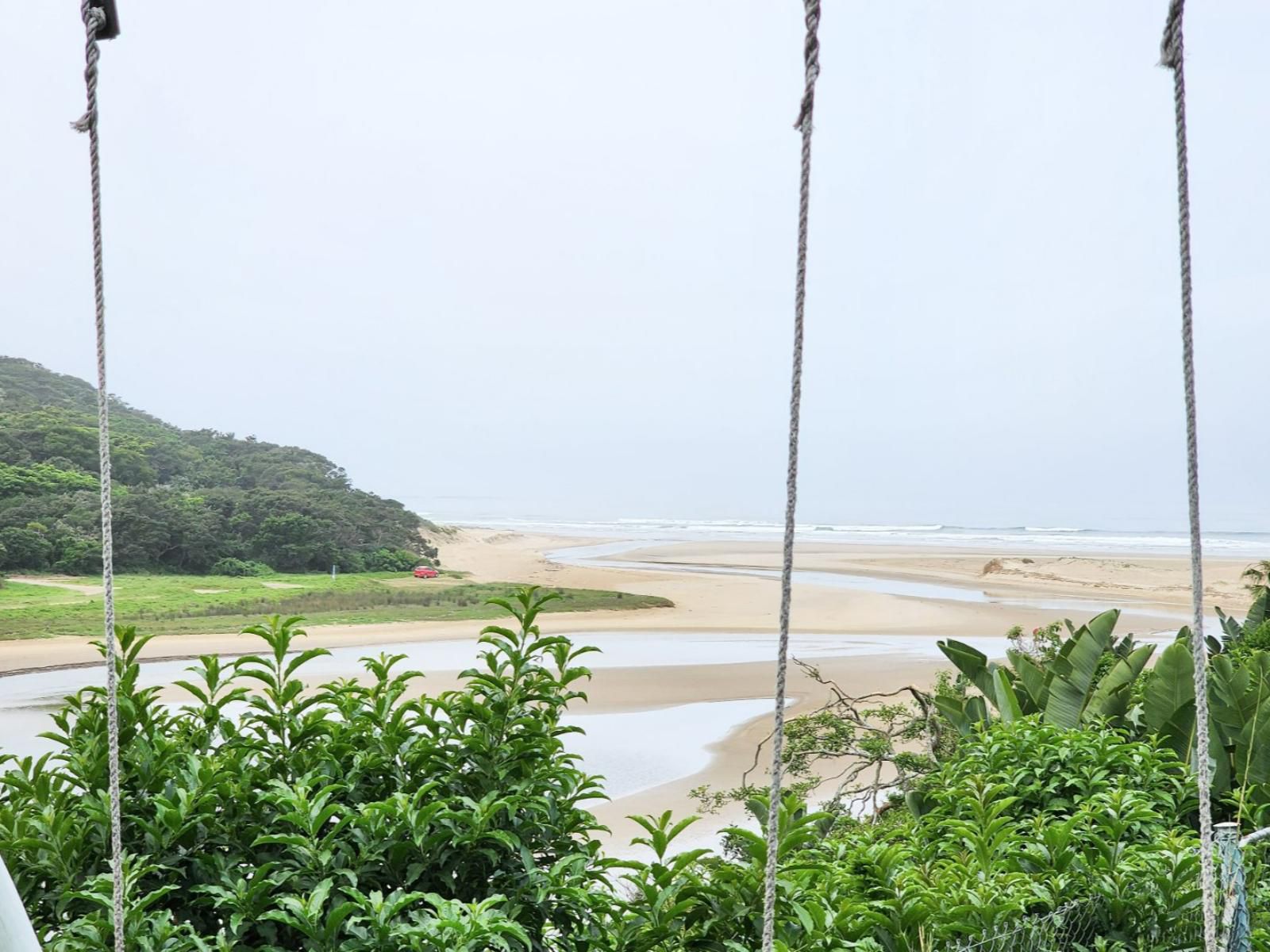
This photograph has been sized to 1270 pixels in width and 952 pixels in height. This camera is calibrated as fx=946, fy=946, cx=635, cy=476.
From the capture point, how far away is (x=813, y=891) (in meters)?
1.12

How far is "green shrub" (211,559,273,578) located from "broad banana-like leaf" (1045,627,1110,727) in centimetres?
1224

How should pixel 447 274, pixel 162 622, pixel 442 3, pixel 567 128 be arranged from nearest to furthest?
pixel 442 3, pixel 567 128, pixel 162 622, pixel 447 274

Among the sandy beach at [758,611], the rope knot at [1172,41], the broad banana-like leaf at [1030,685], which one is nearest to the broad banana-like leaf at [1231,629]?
the broad banana-like leaf at [1030,685]

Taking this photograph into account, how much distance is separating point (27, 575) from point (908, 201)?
12.2 meters

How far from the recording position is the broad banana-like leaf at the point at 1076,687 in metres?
2.65

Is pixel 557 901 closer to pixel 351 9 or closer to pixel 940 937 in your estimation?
pixel 940 937

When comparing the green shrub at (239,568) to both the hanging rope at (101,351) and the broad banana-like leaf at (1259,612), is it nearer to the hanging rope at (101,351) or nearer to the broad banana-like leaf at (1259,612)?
the broad banana-like leaf at (1259,612)

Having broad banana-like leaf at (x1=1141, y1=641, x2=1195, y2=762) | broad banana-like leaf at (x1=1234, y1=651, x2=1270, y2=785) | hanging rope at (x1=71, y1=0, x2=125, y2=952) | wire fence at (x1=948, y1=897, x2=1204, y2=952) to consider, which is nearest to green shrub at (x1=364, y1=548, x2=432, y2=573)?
broad banana-like leaf at (x1=1141, y1=641, x2=1195, y2=762)

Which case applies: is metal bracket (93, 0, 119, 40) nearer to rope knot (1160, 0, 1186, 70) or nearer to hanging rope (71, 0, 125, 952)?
hanging rope (71, 0, 125, 952)

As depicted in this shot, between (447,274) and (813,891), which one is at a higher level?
(447,274)

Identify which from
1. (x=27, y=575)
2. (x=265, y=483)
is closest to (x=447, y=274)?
(x=265, y=483)

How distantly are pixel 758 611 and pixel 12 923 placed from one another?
1314 cm

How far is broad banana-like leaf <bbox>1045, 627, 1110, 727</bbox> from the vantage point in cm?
265

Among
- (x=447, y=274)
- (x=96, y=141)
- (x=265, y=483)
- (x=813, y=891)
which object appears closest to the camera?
(x=96, y=141)
